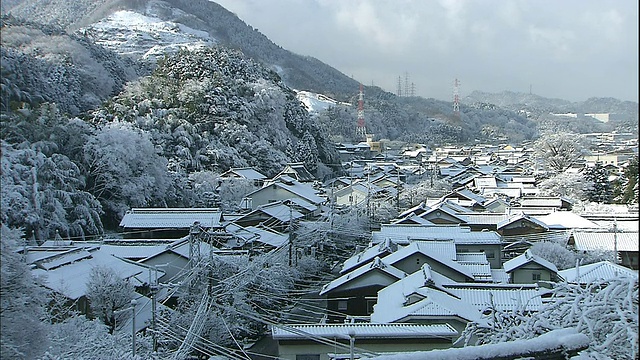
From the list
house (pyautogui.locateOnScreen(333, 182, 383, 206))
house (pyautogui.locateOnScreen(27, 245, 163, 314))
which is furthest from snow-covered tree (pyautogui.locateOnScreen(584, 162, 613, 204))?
house (pyautogui.locateOnScreen(27, 245, 163, 314))

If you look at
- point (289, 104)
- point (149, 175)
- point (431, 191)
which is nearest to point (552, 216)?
point (431, 191)

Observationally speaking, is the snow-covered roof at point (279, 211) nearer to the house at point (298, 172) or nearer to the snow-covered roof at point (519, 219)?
the snow-covered roof at point (519, 219)

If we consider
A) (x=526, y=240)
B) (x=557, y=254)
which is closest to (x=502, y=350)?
(x=557, y=254)

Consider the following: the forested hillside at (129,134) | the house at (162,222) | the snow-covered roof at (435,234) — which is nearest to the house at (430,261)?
the snow-covered roof at (435,234)

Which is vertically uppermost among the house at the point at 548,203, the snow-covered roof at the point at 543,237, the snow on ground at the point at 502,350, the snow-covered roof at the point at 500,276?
the snow on ground at the point at 502,350

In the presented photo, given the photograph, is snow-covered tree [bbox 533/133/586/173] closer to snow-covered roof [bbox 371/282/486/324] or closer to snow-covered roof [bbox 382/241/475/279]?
snow-covered roof [bbox 382/241/475/279]

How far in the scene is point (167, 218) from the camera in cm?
1424

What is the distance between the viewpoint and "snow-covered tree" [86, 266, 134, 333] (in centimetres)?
752

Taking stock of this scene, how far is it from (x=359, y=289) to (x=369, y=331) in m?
2.85

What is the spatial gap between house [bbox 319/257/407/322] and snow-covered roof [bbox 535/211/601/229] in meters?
5.89

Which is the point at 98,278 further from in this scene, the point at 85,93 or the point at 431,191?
the point at 85,93

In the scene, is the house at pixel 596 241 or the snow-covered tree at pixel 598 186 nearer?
the house at pixel 596 241

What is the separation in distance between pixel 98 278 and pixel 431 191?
1561 centimetres

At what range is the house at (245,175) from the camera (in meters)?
20.4
